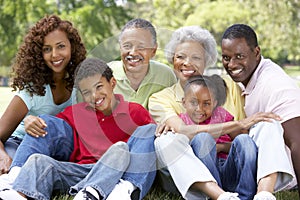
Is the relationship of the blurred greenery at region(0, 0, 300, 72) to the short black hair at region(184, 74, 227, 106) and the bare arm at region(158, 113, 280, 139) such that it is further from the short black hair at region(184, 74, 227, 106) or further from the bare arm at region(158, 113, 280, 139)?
the bare arm at region(158, 113, 280, 139)

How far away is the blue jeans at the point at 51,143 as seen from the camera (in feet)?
8.73

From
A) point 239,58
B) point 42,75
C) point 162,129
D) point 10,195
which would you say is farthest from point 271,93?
point 10,195

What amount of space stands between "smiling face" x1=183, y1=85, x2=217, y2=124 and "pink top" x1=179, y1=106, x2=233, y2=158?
0.02 m

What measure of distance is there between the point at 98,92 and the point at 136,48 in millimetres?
335

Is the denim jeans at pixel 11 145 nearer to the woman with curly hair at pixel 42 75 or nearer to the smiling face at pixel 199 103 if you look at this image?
the woman with curly hair at pixel 42 75

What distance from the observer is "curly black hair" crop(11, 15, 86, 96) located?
3.02m

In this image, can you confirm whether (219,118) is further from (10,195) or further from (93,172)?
(10,195)

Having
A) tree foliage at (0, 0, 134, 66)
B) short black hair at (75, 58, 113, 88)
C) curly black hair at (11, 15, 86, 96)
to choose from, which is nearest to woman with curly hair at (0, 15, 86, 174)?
curly black hair at (11, 15, 86, 96)

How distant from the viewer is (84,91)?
2.80 m

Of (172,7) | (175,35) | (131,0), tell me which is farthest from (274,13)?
(175,35)

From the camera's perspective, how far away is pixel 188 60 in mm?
2850

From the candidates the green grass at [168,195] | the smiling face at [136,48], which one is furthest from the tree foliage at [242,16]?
the green grass at [168,195]

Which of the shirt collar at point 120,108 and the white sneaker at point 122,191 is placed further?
the shirt collar at point 120,108

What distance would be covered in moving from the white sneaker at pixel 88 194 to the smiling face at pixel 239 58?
1043mm
